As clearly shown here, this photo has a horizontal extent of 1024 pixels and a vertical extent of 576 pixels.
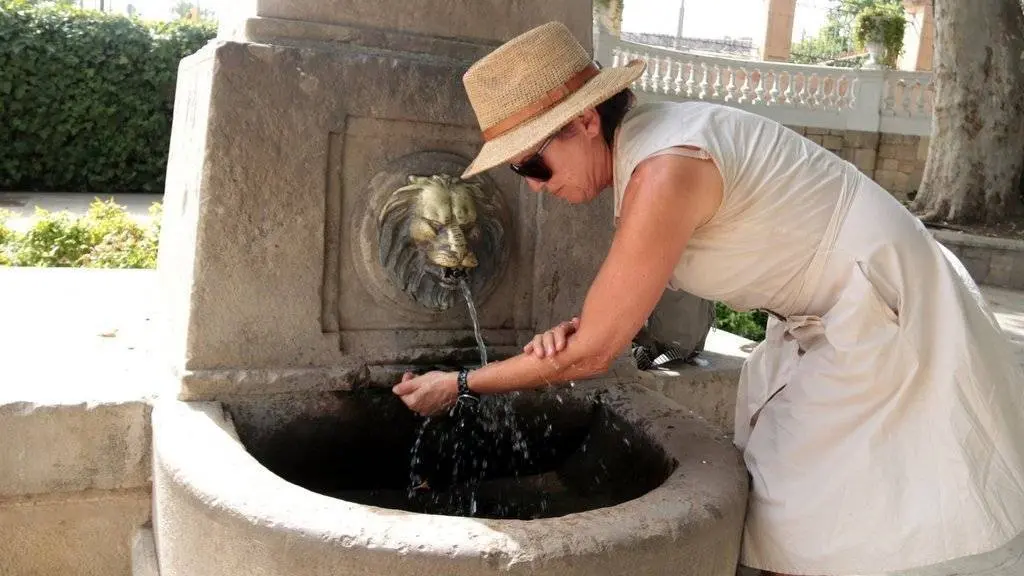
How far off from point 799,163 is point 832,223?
5.5 inches

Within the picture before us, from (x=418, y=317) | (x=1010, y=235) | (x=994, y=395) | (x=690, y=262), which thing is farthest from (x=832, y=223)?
(x=1010, y=235)

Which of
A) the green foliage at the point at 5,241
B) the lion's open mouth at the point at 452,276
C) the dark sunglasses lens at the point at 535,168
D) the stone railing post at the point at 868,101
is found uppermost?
the stone railing post at the point at 868,101

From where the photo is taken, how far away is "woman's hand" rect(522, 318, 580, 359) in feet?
5.77

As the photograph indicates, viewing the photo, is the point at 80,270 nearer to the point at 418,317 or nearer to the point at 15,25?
the point at 418,317

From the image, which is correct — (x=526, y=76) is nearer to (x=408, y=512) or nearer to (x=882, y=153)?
(x=408, y=512)

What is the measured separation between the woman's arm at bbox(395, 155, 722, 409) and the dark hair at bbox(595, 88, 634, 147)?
184 millimetres

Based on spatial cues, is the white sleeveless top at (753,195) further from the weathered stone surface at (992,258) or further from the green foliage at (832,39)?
the green foliage at (832,39)

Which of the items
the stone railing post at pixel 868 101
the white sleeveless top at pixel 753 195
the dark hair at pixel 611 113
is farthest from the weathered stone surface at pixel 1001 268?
the dark hair at pixel 611 113

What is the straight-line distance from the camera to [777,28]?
21297 mm

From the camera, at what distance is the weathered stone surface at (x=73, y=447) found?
6.40ft

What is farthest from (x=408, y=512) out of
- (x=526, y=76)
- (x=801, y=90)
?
(x=801, y=90)

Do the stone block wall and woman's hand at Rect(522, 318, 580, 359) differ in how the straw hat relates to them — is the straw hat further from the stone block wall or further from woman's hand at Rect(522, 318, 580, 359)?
the stone block wall

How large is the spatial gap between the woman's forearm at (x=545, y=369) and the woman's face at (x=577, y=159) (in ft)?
1.07

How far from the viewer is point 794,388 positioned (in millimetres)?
1861
